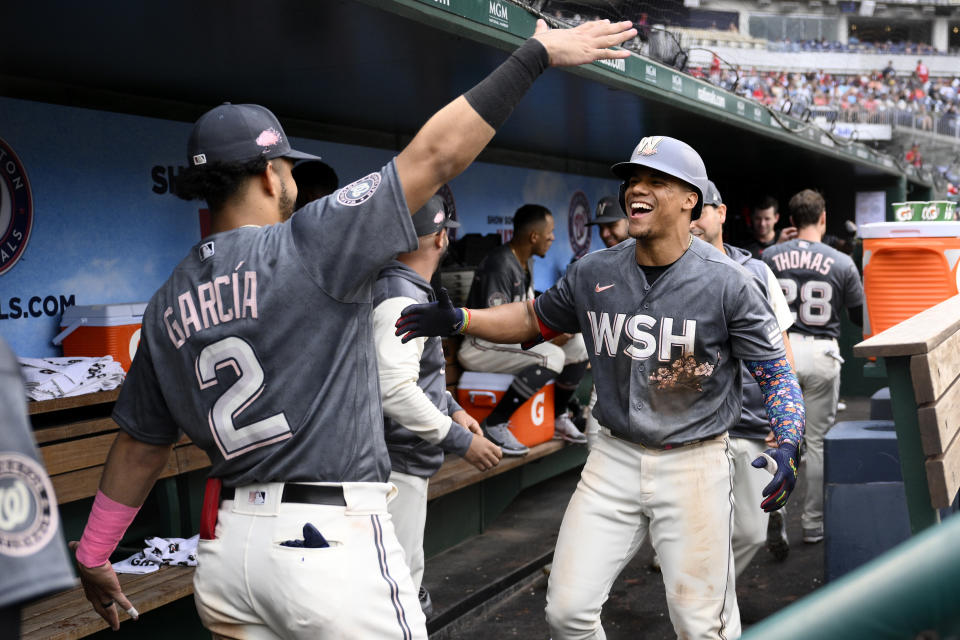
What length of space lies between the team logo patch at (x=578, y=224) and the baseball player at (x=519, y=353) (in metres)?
2.82

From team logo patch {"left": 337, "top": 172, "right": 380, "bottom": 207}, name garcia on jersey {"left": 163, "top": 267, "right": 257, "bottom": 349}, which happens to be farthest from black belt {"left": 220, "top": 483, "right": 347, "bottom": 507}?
team logo patch {"left": 337, "top": 172, "right": 380, "bottom": 207}

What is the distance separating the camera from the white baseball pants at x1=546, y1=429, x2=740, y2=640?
2914mm

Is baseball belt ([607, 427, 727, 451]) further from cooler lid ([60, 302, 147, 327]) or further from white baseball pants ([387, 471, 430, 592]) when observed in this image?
cooler lid ([60, 302, 147, 327])

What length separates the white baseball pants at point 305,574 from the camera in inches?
74.0

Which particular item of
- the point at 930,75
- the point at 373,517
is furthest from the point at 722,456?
the point at 930,75

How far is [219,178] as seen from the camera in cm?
212

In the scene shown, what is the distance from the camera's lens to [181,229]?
5.01 meters

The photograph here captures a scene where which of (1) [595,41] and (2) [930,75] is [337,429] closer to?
(1) [595,41]

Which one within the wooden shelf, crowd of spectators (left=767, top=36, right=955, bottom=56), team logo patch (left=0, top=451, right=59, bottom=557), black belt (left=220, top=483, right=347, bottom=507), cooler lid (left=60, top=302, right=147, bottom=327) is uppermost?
crowd of spectators (left=767, top=36, right=955, bottom=56)

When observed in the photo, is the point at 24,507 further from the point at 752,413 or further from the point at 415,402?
the point at 752,413

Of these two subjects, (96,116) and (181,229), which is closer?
(96,116)

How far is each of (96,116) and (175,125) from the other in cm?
51

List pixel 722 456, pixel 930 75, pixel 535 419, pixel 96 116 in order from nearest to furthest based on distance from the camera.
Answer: pixel 722 456, pixel 96 116, pixel 535 419, pixel 930 75

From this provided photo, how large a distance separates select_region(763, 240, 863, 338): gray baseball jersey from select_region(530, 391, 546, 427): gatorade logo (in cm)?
176
